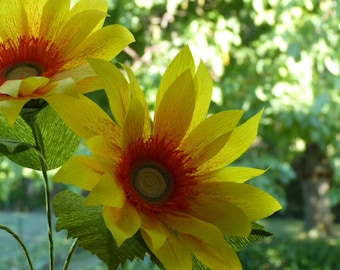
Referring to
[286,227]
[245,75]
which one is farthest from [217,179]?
[286,227]

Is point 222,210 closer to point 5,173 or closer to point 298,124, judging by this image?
point 5,173

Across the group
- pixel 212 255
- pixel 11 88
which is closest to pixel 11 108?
pixel 11 88

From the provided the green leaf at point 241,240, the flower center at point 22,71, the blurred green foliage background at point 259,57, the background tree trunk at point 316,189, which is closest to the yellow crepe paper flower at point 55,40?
the flower center at point 22,71

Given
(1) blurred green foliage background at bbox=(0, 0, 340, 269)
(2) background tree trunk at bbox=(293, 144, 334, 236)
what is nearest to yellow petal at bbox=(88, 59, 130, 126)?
(1) blurred green foliage background at bbox=(0, 0, 340, 269)

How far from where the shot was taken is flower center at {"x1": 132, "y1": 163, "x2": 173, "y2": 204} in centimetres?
32

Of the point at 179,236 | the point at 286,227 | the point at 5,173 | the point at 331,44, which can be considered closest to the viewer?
the point at 179,236

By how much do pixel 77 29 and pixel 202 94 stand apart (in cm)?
7

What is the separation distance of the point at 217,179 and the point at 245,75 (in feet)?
7.94

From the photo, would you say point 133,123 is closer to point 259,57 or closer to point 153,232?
point 153,232

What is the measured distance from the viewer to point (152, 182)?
0.33 m

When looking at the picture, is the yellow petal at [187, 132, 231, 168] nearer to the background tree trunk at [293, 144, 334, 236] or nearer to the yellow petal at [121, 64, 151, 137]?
the yellow petal at [121, 64, 151, 137]

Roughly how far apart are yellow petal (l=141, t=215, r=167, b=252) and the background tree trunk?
186 inches

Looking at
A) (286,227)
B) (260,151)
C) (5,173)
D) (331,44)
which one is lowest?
(286,227)

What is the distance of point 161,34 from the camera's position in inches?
101
